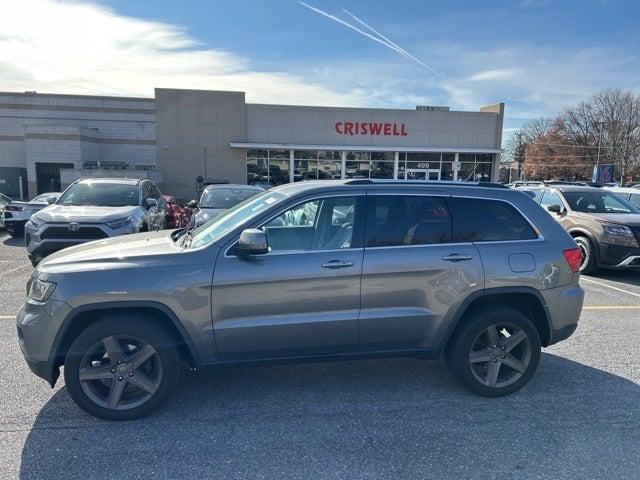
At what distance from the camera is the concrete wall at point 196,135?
26.0 m

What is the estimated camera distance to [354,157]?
2828 cm

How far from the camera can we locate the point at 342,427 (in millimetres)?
3199

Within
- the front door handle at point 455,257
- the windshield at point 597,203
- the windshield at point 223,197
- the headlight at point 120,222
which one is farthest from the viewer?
the windshield at point 223,197

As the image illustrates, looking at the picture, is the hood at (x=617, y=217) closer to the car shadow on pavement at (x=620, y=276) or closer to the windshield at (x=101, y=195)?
the car shadow on pavement at (x=620, y=276)

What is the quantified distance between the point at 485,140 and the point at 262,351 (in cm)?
2912

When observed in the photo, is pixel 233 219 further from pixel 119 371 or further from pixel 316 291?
pixel 119 371

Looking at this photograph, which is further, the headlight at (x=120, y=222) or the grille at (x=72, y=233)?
the headlight at (x=120, y=222)

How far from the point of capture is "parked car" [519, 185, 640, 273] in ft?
26.5

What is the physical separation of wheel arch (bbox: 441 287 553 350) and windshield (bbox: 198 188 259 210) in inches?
265

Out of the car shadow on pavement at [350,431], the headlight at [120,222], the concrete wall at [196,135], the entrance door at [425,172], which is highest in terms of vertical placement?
the concrete wall at [196,135]

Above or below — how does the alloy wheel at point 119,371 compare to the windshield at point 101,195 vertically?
below

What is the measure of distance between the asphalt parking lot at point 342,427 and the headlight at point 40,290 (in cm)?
89

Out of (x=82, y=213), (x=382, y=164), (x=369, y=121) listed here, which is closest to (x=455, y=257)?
(x=82, y=213)

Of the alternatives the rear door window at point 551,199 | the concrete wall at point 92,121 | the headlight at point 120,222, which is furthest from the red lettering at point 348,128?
the headlight at point 120,222
